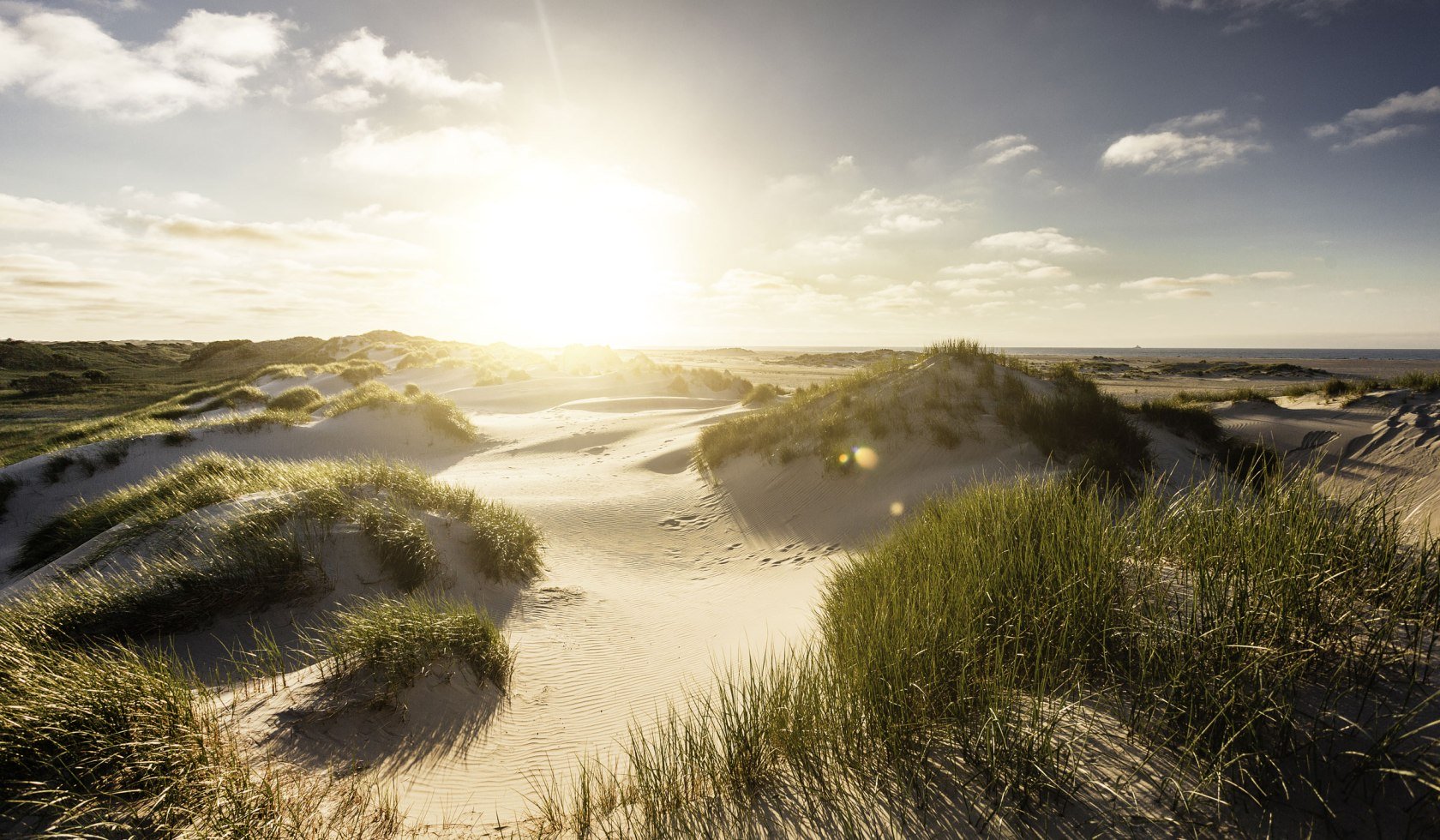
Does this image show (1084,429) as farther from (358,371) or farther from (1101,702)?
(358,371)

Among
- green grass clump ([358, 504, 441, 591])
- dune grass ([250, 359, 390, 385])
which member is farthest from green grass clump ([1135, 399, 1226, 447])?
dune grass ([250, 359, 390, 385])

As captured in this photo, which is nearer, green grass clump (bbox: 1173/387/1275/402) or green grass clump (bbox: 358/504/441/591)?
green grass clump (bbox: 358/504/441/591)

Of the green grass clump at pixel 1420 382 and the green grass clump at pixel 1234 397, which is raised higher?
the green grass clump at pixel 1420 382

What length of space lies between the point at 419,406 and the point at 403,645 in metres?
15.5

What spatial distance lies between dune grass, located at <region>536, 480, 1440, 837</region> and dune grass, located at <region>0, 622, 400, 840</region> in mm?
1084

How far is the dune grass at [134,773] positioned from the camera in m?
2.02

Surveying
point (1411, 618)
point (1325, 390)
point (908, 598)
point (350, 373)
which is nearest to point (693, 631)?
point (908, 598)

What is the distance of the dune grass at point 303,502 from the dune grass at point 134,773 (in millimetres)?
3313

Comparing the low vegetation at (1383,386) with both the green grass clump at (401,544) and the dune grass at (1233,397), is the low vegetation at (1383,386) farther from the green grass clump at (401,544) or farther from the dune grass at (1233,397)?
the green grass clump at (401,544)

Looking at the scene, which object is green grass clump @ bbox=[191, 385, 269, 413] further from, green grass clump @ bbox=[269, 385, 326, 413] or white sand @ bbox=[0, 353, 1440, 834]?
white sand @ bbox=[0, 353, 1440, 834]

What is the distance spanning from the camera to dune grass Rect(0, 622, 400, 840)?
2.02m

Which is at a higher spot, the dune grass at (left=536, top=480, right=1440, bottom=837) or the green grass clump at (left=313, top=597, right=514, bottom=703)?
the dune grass at (left=536, top=480, right=1440, bottom=837)

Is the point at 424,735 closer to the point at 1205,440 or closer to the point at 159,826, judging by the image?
the point at 159,826

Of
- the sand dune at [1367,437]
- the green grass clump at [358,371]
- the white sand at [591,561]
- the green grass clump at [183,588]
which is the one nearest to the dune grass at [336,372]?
the green grass clump at [358,371]
